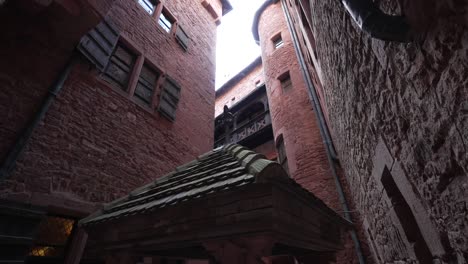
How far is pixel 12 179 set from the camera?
344 centimetres

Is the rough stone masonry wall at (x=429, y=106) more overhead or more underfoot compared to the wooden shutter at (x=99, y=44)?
more underfoot

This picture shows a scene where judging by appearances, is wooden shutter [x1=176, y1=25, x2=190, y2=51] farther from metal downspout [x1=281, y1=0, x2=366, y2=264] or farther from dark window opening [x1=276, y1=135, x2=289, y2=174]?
dark window opening [x1=276, y1=135, x2=289, y2=174]

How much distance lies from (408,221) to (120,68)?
6402 millimetres

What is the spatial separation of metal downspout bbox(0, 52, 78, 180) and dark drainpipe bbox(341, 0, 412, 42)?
14.7 feet

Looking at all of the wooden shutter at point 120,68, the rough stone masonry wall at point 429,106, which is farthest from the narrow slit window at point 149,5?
the rough stone masonry wall at point 429,106

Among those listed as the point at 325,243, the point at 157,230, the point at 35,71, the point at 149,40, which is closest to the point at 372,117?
the point at 325,243

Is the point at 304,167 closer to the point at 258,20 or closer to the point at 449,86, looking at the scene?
the point at 449,86

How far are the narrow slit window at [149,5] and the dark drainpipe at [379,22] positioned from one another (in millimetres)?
8000

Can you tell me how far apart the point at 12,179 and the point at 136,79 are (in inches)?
140

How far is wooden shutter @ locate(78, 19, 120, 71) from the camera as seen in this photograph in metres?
4.91

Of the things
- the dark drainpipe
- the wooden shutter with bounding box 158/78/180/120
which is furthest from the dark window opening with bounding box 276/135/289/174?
the dark drainpipe

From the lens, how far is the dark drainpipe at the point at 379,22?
1.28 m

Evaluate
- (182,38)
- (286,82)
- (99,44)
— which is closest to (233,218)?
(99,44)

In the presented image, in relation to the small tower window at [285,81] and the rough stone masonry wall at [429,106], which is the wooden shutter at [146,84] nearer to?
the rough stone masonry wall at [429,106]
